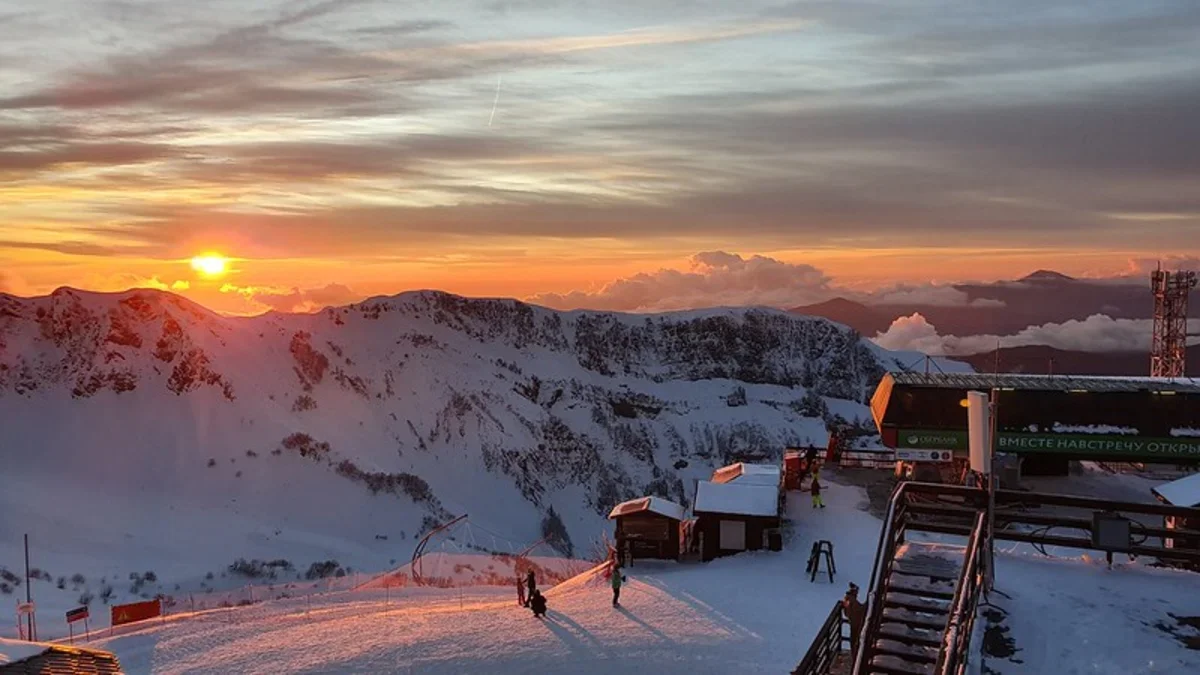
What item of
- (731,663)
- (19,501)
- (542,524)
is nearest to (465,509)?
(542,524)

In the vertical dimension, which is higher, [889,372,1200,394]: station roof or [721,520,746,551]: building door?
[889,372,1200,394]: station roof

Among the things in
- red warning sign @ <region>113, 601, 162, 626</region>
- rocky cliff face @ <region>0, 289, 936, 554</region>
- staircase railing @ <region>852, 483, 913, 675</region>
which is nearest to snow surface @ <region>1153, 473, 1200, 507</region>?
staircase railing @ <region>852, 483, 913, 675</region>

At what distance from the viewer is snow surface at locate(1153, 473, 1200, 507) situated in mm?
22875

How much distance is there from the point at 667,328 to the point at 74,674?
9502 cm

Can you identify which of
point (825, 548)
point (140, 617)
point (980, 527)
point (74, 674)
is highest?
point (980, 527)

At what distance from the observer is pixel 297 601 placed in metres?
31.9

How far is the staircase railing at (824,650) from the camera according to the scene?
11498 mm

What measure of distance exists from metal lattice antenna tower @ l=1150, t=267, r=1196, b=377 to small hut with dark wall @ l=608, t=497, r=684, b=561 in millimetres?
39976

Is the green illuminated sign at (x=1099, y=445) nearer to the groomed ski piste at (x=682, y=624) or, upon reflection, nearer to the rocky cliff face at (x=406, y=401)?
the groomed ski piste at (x=682, y=624)

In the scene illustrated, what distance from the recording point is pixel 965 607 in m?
9.17

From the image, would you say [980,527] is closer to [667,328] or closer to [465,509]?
[465,509]

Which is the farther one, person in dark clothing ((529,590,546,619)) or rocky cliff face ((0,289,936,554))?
rocky cliff face ((0,289,936,554))

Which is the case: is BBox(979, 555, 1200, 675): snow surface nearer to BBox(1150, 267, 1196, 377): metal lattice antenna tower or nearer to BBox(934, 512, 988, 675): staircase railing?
BBox(934, 512, 988, 675): staircase railing

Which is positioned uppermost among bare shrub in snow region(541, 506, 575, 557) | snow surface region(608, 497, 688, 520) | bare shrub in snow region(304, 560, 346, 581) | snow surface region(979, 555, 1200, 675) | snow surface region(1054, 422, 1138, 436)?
snow surface region(979, 555, 1200, 675)
